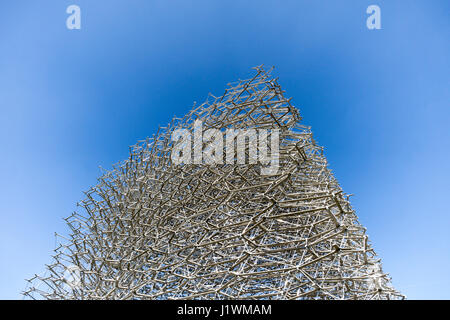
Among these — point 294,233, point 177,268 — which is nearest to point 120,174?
point 177,268

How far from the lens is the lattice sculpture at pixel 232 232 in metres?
8.74

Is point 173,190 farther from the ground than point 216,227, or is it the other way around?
point 173,190

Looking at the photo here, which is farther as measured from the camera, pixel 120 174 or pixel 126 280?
pixel 120 174

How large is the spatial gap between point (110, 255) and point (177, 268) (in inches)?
142

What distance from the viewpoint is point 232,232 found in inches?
409

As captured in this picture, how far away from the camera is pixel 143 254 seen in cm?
1134

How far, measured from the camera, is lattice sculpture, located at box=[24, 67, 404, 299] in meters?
8.74

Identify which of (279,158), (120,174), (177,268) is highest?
(120,174)
